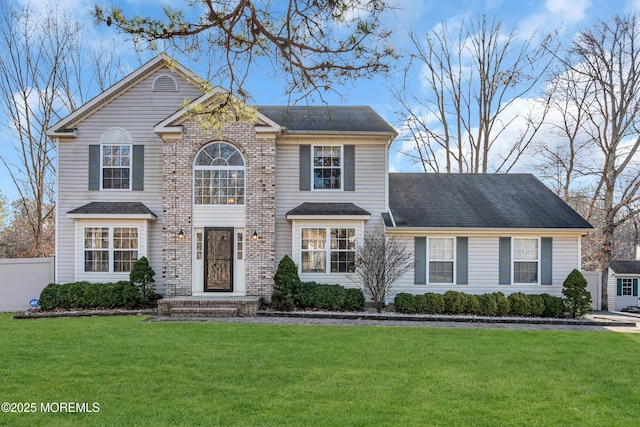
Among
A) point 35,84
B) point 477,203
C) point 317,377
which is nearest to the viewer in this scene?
point 317,377

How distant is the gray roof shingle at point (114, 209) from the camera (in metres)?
13.4

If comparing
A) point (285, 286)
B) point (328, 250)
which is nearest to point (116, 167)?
point (285, 286)

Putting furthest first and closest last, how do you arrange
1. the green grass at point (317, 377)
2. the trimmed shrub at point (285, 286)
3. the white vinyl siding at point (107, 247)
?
1. the white vinyl siding at point (107, 247)
2. the trimmed shrub at point (285, 286)
3. the green grass at point (317, 377)

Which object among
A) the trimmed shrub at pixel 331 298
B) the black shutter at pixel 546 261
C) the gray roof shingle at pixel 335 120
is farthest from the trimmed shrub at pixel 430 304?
the gray roof shingle at pixel 335 120

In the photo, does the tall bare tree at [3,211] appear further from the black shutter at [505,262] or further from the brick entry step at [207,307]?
the black shutter at [505,262]

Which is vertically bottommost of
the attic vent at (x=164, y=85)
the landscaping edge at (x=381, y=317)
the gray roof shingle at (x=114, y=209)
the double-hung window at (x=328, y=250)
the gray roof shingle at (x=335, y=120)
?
the landscaping edge at (x=381, y=317)

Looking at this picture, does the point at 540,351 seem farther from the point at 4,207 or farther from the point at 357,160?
the point at 4,207

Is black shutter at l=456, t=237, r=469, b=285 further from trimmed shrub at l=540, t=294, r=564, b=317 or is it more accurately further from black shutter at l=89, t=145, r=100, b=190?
black shutter at l=89, t=145, r=100, b=190

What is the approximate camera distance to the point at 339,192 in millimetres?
14164

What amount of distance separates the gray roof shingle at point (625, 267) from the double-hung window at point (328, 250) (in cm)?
1379

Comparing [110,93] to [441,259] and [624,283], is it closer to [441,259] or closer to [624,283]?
[441,259]

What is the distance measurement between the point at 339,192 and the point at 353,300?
371 cm

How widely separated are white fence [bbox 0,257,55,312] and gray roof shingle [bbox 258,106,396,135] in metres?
9.46

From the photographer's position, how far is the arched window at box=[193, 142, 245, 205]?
13.6 m
